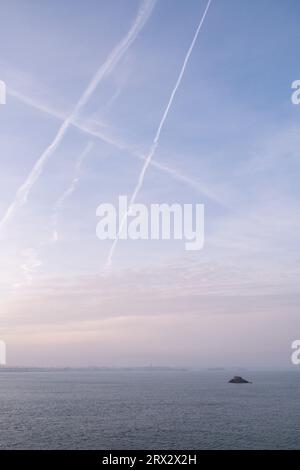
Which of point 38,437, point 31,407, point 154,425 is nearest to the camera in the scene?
point 38,437

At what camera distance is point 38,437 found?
7200 centimetres

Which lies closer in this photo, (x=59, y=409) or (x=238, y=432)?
(x=238, y=432)
